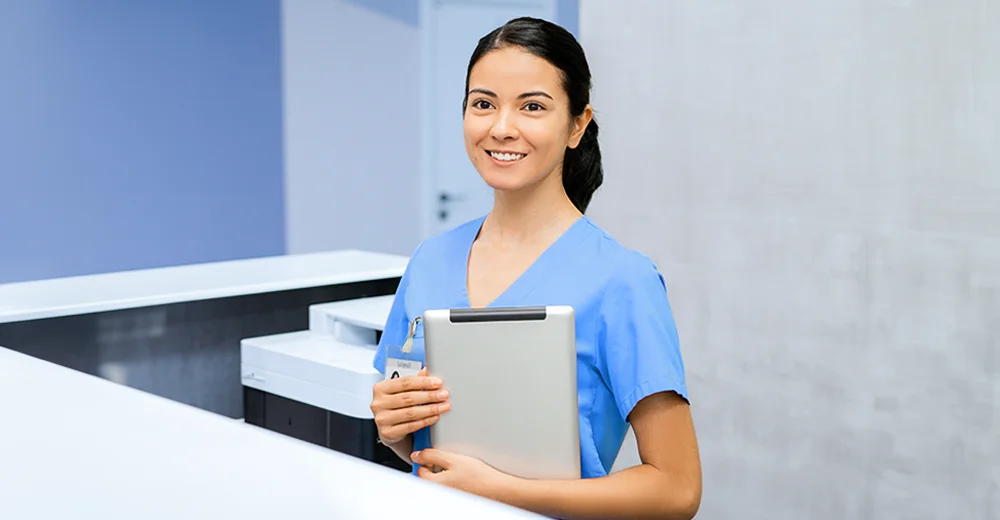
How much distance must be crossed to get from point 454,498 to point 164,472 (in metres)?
0.25

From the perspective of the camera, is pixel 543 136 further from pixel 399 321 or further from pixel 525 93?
pixel 399 321

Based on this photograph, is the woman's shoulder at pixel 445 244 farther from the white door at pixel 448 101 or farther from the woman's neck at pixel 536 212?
the white door at pixel 448 101

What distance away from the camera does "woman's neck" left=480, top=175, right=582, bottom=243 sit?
4.12 ft

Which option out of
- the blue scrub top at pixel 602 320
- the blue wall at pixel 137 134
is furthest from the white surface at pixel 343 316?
the blue wall at pixel 137 134

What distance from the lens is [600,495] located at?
3.68 ft

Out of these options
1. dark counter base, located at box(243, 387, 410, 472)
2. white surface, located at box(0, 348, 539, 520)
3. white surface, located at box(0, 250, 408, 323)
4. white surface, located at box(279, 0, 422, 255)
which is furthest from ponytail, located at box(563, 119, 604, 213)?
white surface, located at box(279, 0, 422, 255)

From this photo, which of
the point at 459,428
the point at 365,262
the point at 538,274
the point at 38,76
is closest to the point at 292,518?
the point at 459,428

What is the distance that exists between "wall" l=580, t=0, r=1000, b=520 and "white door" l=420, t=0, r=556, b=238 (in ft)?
8.34

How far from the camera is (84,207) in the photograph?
3975 millimetres

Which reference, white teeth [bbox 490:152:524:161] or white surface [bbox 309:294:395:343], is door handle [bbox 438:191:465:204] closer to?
white surface [bbox 309:294:395:343]

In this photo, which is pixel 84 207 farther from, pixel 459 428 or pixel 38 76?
pixel 459 428

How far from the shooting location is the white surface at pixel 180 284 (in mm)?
2119

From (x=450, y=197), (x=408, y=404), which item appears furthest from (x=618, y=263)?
(x=450, y=197)

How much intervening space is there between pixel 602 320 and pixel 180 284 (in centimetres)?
145
